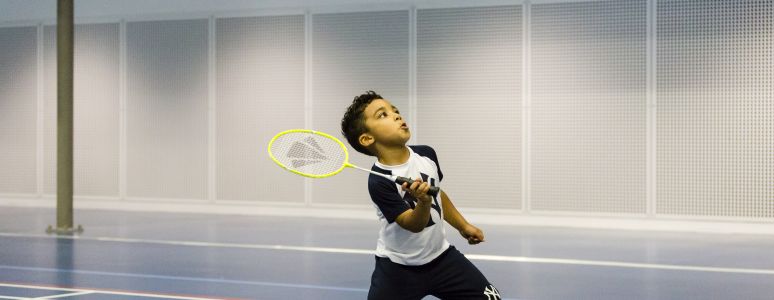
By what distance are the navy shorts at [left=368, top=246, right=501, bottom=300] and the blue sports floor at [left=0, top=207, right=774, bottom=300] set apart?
317 cm

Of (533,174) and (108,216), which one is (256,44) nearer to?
(108,216)

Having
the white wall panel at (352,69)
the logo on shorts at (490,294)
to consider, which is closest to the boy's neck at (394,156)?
the logo on shorts at (490,294)

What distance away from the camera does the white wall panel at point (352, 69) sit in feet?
49.1

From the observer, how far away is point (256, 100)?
52.3 feet

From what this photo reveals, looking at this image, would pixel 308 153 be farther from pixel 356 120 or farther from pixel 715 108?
pixel 715 108

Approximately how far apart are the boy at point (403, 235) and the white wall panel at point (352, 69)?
10.5 meters

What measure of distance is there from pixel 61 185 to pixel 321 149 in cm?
867

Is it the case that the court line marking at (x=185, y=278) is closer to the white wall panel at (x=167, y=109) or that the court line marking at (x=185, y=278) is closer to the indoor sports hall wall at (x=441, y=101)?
the indoor sports hall wall at (x=441, y=101)

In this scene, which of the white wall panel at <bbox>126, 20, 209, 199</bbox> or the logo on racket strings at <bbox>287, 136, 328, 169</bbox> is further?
the white wall panel at <bbox>126, 20, 209, 199</bbox>

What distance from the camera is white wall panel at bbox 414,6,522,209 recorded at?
14352 mm

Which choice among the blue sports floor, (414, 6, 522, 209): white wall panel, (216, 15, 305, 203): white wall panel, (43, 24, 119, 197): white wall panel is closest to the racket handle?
the blue sports floor

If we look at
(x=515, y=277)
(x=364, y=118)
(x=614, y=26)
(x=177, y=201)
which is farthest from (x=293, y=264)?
(x=177, y=201)

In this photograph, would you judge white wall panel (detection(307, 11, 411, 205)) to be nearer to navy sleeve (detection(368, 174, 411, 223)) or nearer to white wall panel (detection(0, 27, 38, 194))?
white wall panel (detection(0, 27, 38, 194))

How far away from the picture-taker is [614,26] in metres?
13.7
